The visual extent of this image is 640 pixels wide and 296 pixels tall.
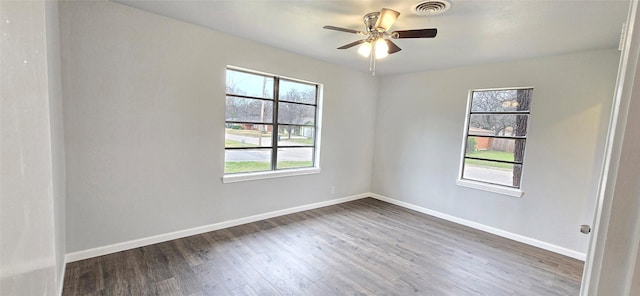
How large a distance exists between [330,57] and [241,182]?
232 centimetres

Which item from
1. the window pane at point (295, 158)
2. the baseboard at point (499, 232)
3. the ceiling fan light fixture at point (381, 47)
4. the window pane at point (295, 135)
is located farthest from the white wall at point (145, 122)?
the baseboard at point (499, 232)

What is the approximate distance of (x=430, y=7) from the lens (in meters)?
2.17

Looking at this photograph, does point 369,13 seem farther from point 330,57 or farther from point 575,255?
point 575,255

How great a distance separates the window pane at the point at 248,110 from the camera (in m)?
3.49

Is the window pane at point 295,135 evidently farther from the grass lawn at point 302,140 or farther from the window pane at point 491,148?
the window pane at point 491,148

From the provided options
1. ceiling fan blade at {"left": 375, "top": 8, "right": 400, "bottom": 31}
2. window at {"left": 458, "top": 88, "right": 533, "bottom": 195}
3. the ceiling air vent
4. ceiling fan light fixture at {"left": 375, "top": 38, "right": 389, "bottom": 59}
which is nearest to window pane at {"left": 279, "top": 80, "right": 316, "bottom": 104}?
ceiling fan light fixture at {"left": 375, "top": 38, "right": 389, "bottom": 59}

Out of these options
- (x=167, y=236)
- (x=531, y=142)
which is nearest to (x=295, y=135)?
(x=167, y=236)

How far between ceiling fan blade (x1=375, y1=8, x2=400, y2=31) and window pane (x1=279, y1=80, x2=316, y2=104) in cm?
205

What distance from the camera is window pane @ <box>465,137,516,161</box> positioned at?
3753 mm

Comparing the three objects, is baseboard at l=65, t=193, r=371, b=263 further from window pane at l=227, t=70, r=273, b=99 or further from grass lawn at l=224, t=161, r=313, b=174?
window pane at l=227, t=70, r=273, b=99

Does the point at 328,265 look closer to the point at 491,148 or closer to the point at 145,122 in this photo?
the point at 145,122

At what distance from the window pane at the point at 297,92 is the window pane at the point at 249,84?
0.22 metres

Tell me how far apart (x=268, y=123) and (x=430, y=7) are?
2574 mm

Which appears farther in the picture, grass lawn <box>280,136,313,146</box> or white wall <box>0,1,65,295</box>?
grass lawn <box>280,136,313,146</box>
